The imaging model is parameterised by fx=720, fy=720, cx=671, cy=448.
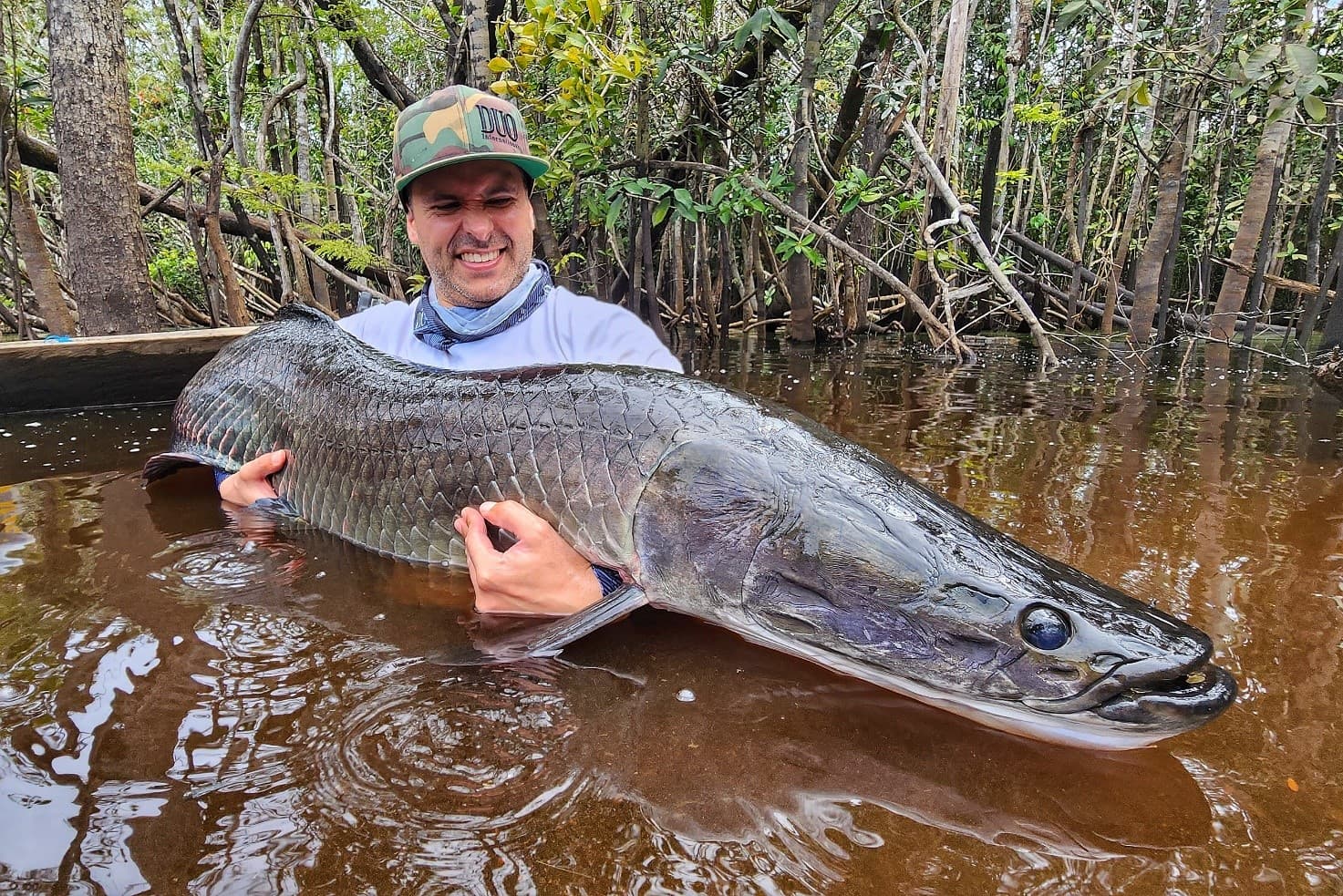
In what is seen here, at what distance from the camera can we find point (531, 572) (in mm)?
2049

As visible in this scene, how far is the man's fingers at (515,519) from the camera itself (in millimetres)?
2084

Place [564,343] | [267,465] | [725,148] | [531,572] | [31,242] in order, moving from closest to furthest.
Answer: [531,572] → [564,343] → [267,465] → [31,242] → [725,148]

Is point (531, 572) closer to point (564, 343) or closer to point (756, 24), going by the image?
point (564, 343)

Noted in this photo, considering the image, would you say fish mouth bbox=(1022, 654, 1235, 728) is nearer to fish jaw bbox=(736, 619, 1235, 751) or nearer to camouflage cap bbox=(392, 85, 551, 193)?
fish jaw bbox=(736, 619, 1235, 751)

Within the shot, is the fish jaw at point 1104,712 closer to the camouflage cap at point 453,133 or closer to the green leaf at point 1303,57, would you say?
the camouflage cap at point 453,133

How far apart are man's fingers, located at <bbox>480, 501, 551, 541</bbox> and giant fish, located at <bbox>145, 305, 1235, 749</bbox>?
0.06 meters

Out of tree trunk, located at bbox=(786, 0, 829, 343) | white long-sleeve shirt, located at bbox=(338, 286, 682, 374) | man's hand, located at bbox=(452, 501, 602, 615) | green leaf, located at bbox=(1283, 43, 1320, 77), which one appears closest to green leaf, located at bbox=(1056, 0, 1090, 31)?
green leaf, located at bbox=(1283, 43, 1320, 77)

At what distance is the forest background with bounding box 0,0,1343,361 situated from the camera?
5.39m

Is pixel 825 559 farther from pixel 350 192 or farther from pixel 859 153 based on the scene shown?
pixel 350 192

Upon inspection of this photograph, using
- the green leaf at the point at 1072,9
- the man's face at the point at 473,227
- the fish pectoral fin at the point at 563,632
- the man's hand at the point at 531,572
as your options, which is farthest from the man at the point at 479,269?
the green leaf at the point at 1072,9

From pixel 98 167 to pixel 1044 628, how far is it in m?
6.86

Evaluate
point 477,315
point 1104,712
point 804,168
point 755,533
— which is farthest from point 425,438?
point 804,168

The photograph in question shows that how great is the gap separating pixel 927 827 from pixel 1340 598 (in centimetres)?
165

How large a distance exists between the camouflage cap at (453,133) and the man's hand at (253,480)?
126 centimetres
